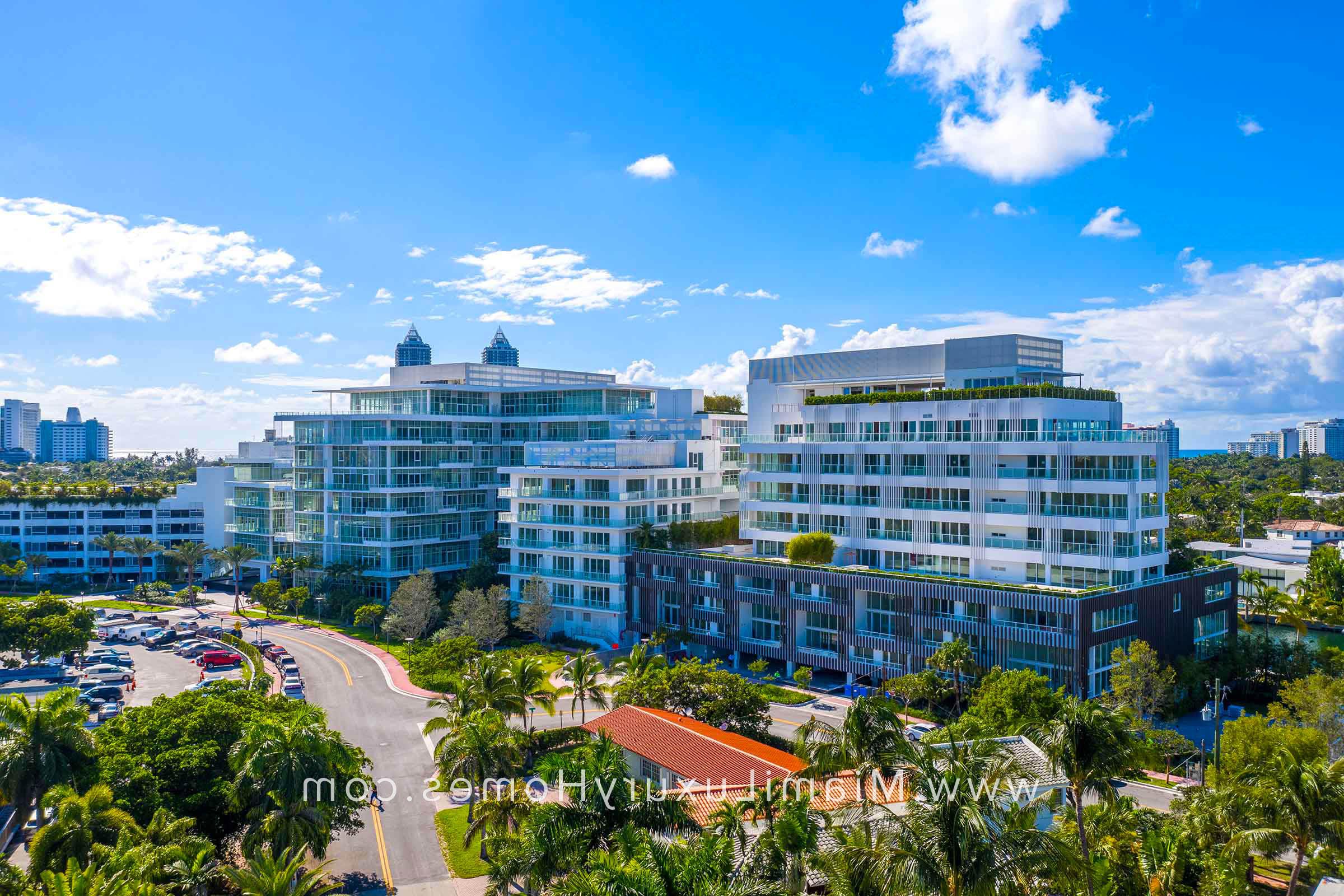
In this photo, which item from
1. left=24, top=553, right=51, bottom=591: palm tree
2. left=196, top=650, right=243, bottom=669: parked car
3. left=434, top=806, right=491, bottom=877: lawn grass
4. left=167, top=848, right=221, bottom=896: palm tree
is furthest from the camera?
left=24, top=553, right=51, bottom=591: palm tree

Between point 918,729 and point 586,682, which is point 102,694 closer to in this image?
point 586,682

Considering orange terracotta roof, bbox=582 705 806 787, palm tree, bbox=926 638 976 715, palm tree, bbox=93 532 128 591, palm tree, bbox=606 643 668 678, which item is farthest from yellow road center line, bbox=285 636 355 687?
palm tree, bbox=93 532 128 591

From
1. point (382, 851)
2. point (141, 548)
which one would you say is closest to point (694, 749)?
point (382, 851)

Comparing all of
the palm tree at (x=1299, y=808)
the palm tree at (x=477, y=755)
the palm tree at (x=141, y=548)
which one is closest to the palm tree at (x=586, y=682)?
the palm tree at (x=477, y=755)

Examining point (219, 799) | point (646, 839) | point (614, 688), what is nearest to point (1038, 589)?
point (614, 688)

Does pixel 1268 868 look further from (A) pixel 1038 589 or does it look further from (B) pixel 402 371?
(B) pixel 402 371

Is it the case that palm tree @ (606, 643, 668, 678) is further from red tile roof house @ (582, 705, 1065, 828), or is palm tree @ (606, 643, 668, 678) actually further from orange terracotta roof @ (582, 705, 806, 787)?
orange terracotta roof @ (582, 705, 806, 787)
